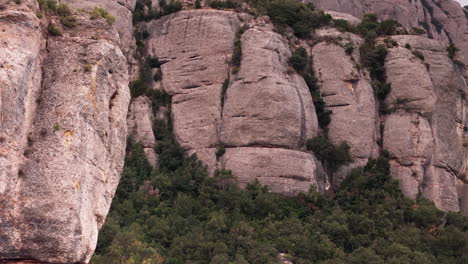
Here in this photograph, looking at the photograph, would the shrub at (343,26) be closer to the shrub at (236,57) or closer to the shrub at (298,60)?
the shrub at (298,60)

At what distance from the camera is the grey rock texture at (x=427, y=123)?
201ft

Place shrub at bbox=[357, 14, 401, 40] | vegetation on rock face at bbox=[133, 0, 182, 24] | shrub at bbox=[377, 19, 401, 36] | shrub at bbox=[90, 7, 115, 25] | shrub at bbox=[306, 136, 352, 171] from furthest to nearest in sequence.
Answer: shrub at bbox=[377, 19, 401, 36]
shrub at bbox=[357, 14, 401, 40]
vegetation on rock face at bbox=[133, 0, 182, 24]
shrub at bbox=[306, 136, 352, 171]
shrub at bbox=[90, 7, 115, 25]

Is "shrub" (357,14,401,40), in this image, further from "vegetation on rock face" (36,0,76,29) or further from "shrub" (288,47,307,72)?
"vegetation on rock face" (36,0,76,29)

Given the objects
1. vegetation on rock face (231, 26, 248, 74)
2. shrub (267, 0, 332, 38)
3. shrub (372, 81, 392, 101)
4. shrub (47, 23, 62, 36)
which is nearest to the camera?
shrub (47, 23, 62, 36)

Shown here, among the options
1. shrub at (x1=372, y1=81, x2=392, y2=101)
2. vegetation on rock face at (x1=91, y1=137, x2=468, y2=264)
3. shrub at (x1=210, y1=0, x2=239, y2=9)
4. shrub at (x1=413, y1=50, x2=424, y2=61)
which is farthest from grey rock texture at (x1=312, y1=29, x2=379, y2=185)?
shrub at (x1=210, y1=0, x2=239, y2=9)

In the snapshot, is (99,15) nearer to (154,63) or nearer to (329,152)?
(329,152)

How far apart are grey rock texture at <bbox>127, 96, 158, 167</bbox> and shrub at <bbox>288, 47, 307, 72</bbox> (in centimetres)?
1415

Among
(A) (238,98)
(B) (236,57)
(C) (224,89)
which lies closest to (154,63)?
(C) (224,89)

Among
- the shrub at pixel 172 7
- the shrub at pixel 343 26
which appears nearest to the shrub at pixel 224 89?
the shrub at pixel 172 7

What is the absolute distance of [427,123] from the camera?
63.6 m

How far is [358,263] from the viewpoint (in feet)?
154

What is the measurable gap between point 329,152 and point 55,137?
1841 inches

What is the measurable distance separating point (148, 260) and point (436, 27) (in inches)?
3044

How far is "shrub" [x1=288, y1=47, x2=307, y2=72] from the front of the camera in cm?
6406
